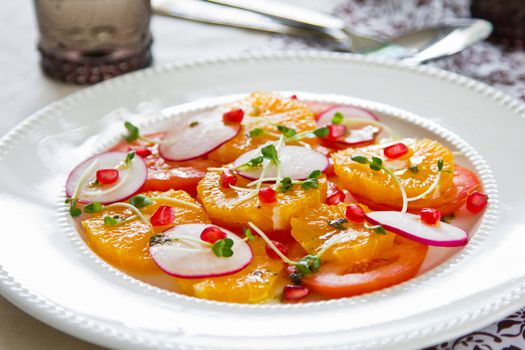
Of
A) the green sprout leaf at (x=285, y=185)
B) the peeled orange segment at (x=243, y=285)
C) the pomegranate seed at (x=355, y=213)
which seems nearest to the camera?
the peeled orange segment at (x=243, y=285)

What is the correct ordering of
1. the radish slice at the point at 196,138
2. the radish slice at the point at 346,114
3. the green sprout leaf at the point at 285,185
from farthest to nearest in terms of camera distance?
the radish slice at the point at 346,114 → the radish slice at the point at 196,138 → the green sprout leaf at the point at 285,185

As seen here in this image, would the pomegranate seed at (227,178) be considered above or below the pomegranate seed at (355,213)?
below

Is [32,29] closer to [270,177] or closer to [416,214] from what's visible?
[270,177]

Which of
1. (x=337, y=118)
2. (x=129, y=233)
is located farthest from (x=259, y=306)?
(x=337, y=118)

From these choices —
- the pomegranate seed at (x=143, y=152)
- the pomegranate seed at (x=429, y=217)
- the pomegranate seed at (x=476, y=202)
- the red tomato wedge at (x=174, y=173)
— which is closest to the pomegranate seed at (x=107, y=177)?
the red tomato wedge at (x=174, y=173)

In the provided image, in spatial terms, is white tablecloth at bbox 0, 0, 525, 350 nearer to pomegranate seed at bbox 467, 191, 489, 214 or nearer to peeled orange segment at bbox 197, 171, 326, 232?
pomegranate seed at bbox 467, 191, 489, 214

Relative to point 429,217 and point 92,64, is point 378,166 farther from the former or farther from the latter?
point 92,64

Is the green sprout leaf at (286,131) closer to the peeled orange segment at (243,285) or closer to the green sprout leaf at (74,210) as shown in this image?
the peeled orange segment at (243,285)

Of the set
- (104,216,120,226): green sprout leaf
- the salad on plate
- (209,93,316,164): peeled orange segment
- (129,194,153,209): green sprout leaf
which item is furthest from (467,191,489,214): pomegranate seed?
(104,216,120,226): green sprout leaf
